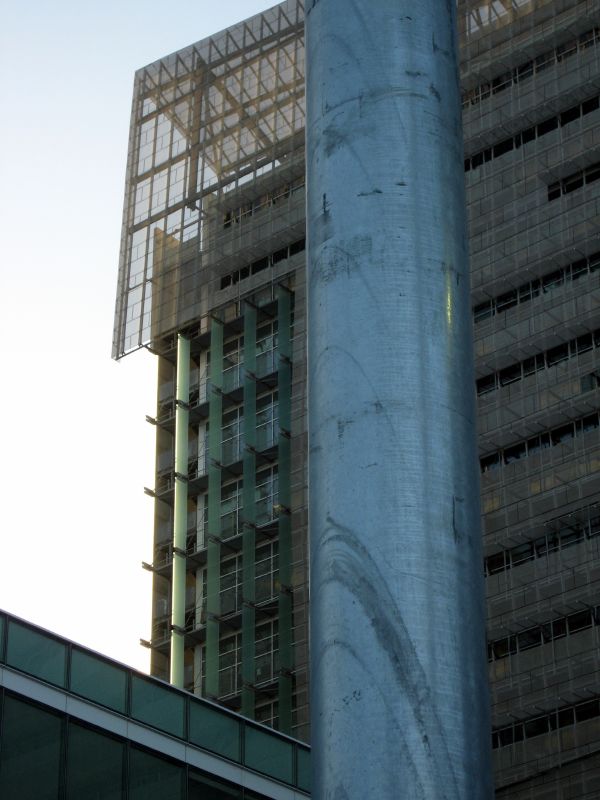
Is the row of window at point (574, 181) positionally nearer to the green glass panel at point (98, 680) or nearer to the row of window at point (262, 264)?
the row of window at point (262, 264)

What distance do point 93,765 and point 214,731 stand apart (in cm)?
258

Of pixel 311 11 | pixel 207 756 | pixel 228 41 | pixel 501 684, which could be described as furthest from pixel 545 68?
pixel 311 11

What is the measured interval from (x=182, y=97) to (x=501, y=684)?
33.5 meters

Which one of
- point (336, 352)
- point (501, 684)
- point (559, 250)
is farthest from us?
point (559, 250)

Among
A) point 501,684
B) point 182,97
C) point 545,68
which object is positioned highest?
point 182,97

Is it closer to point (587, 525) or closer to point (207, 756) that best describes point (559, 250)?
point (587, 525)

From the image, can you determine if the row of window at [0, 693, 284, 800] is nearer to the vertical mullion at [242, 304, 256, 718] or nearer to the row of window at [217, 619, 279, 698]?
the vertical mullion at [242, 304, 256, 718]

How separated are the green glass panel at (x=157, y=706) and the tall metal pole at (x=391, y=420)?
16.2 m

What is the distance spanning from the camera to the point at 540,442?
56469 mm

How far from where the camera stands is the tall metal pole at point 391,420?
895 cm

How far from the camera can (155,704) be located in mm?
26016

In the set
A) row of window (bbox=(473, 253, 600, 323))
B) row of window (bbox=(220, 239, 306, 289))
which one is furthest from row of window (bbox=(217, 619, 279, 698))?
row of window (bbox=(220, 239, 306, 289))

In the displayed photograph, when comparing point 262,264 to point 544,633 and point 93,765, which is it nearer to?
point 544,633

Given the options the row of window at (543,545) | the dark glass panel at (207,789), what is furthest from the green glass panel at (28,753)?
the row of window at (543,545)
